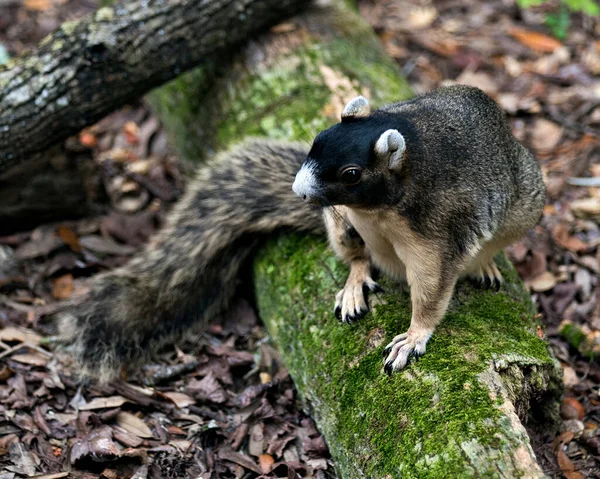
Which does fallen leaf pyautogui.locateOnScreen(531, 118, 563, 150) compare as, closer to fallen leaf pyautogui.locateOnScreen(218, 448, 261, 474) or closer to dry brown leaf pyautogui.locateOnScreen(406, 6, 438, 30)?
dry brown leaf pyautogui.locateOnScreen(406, 6, 438, 30)

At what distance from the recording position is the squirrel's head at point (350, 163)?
3.58 meters

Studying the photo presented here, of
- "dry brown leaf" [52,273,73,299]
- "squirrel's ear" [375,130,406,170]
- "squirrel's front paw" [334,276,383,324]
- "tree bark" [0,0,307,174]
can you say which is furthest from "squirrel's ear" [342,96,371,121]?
"dry brown leaf" [52,273,73,299]

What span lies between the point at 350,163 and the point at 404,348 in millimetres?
1077

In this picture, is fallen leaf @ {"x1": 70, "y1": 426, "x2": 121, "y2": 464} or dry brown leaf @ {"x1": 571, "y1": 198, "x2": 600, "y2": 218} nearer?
fallen leaf @ {"x1": 70, "y1": 426, "x2": 121, "y2": 464}

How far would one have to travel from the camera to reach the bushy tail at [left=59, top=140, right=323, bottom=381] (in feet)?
16.1

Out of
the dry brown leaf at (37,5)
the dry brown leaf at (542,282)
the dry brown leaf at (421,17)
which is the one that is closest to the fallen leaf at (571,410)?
the dry brown leaf at (542,282)

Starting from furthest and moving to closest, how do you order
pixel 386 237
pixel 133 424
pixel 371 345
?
pixel 133 424
pixel 371 345
pixel 386 237

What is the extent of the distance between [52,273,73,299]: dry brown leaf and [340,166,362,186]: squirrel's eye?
310 cm

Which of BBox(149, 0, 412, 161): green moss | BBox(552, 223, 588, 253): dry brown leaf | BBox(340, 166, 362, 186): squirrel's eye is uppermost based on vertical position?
BBox(340, 166, 362, 186): squirrel's eye

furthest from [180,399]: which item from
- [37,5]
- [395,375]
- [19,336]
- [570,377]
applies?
[37,5]

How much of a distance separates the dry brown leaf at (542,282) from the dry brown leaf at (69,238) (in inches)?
151

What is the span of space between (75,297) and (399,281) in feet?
7.45

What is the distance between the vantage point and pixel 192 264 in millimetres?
5211

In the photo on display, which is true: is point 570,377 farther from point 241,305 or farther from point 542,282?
point 241,305
